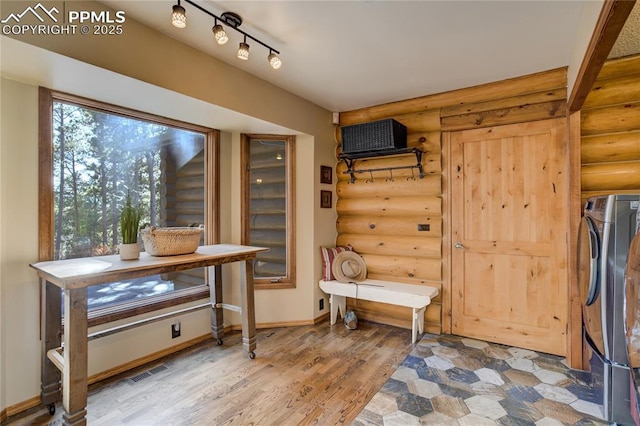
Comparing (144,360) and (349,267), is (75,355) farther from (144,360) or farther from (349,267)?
(349,267)

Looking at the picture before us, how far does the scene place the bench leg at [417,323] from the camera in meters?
3.06

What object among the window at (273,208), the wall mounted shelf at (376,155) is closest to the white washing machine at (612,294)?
the wall mounted shelf at (376,155)

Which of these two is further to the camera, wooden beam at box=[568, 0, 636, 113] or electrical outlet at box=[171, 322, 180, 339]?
electrical outlet at box=[171, 322, 180, 339]

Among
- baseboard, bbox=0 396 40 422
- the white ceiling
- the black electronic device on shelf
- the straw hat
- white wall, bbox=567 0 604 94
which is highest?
the white ceiling

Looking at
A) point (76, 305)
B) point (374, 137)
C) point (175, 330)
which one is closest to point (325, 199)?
point (374, 137)

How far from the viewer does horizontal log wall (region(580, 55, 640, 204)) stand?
236 cm

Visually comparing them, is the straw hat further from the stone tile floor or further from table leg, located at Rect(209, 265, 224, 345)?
table leg, located at Rect(209, 265, 224, 345)

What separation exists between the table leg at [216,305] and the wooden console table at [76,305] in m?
0.43

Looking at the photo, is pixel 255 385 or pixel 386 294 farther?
pixel 386 294

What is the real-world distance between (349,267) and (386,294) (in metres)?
0.59

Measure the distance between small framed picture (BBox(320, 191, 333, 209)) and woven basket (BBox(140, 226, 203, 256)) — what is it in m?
1.68

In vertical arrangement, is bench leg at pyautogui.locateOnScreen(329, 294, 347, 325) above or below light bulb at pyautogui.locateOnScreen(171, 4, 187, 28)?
below

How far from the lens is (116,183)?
8.48 ft

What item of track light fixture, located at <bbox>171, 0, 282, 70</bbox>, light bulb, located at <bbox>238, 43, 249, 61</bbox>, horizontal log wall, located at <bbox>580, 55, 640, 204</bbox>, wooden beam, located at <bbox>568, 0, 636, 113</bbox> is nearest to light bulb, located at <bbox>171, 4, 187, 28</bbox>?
track light fixture, located at <bbox>171, 0, 282, 70</bbox>
